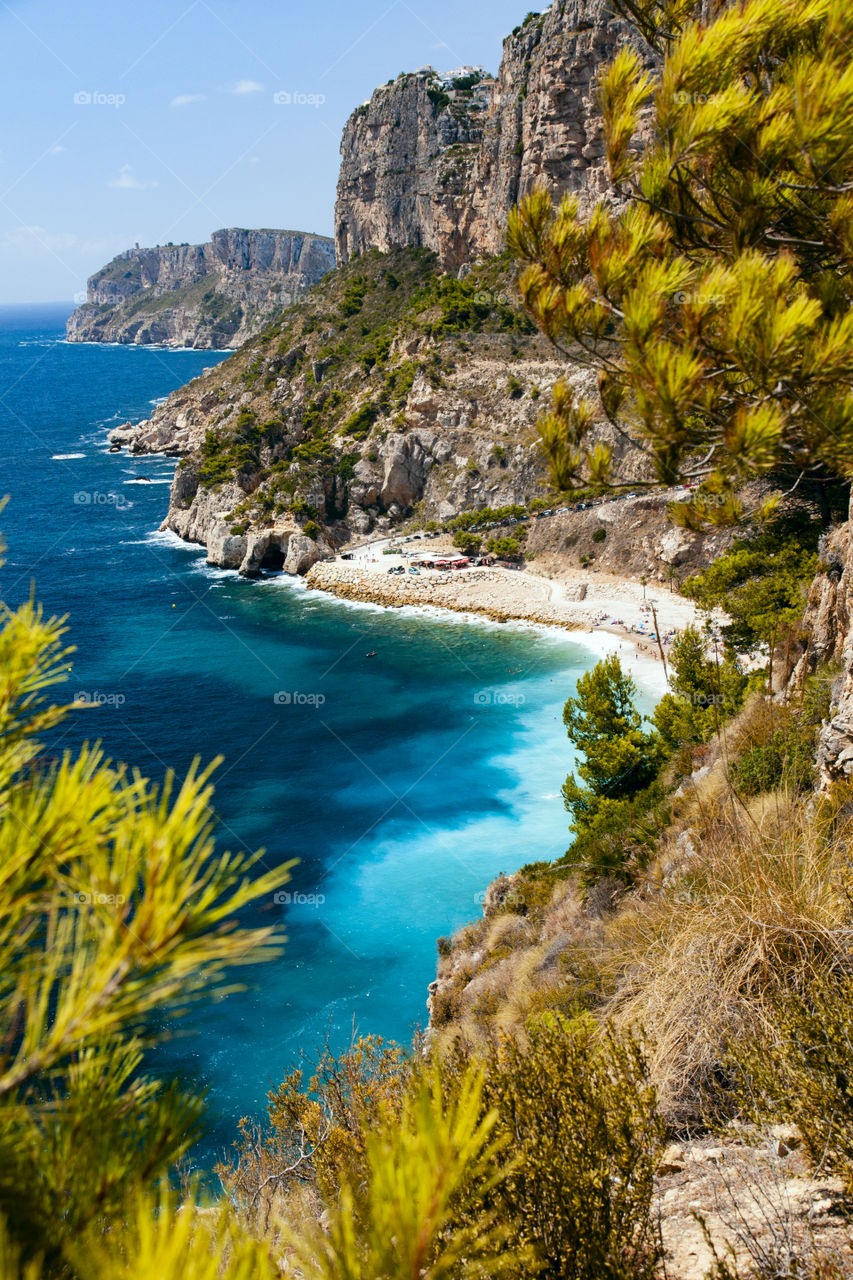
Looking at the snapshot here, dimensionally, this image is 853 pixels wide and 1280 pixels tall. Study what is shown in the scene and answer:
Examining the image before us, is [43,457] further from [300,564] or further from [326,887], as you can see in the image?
[326,887]

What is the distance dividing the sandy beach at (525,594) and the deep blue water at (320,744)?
1.64 metres

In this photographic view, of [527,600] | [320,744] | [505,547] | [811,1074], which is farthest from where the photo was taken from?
[505,547]

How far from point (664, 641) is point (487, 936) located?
61.2 ft

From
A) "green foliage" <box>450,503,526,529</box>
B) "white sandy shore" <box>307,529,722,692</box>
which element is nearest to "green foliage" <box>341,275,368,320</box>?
"green foliage" <box>450,503,526,529</box>

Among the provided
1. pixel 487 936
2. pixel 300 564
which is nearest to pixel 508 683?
pixel 487 936

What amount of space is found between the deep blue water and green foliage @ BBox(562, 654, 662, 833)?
4457mm

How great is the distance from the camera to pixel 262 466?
4891cm

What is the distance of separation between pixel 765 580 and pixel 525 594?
1541cm

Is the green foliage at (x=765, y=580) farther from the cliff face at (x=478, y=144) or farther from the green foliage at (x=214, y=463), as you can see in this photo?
the green foliage at (x=214, y=463)

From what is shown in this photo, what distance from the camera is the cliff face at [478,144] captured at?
151 ft

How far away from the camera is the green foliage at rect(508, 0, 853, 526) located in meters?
3.57

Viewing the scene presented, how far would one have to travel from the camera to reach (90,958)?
1.56 m

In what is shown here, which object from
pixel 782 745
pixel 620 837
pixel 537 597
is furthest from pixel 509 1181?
pixel 537 597

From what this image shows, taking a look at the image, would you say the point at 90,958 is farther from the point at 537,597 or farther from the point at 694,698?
the point at 537,597
